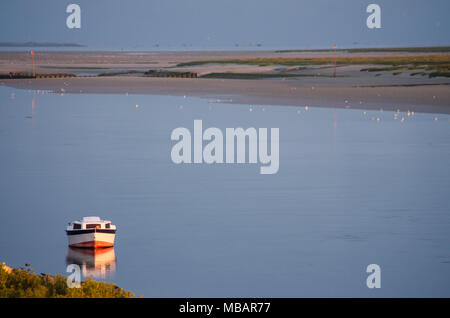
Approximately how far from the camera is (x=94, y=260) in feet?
54.7

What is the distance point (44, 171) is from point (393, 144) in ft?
50.6

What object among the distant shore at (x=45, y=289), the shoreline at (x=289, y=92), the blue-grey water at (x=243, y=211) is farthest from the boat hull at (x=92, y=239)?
the shoreline at (x=289, y=92)

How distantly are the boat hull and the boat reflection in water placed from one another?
9cm

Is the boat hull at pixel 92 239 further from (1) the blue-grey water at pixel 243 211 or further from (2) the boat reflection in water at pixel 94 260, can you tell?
(1) the blue-grey water at pixel 243 211

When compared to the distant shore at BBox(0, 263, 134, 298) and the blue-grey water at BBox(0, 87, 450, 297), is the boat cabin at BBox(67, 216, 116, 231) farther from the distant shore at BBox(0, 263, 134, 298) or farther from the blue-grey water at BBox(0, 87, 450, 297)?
the distant shore at BBox(0, 263, 134, 298)

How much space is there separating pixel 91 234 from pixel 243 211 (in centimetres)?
511

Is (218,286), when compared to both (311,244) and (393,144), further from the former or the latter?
(393,144)

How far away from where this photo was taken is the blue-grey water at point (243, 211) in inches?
609

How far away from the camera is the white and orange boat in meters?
17.2

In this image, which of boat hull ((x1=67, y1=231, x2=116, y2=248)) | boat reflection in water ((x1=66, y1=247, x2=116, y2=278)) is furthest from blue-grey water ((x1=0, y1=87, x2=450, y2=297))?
boat hull ((x1=67, y1=231, x2=116, y2=248))

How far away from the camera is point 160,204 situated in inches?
868

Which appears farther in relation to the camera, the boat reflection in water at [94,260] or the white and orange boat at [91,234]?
the white and orange boat at [91,234]

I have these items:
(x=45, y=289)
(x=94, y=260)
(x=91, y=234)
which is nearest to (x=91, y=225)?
(x=91, y=234)

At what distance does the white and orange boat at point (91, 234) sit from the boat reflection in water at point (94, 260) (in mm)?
128
